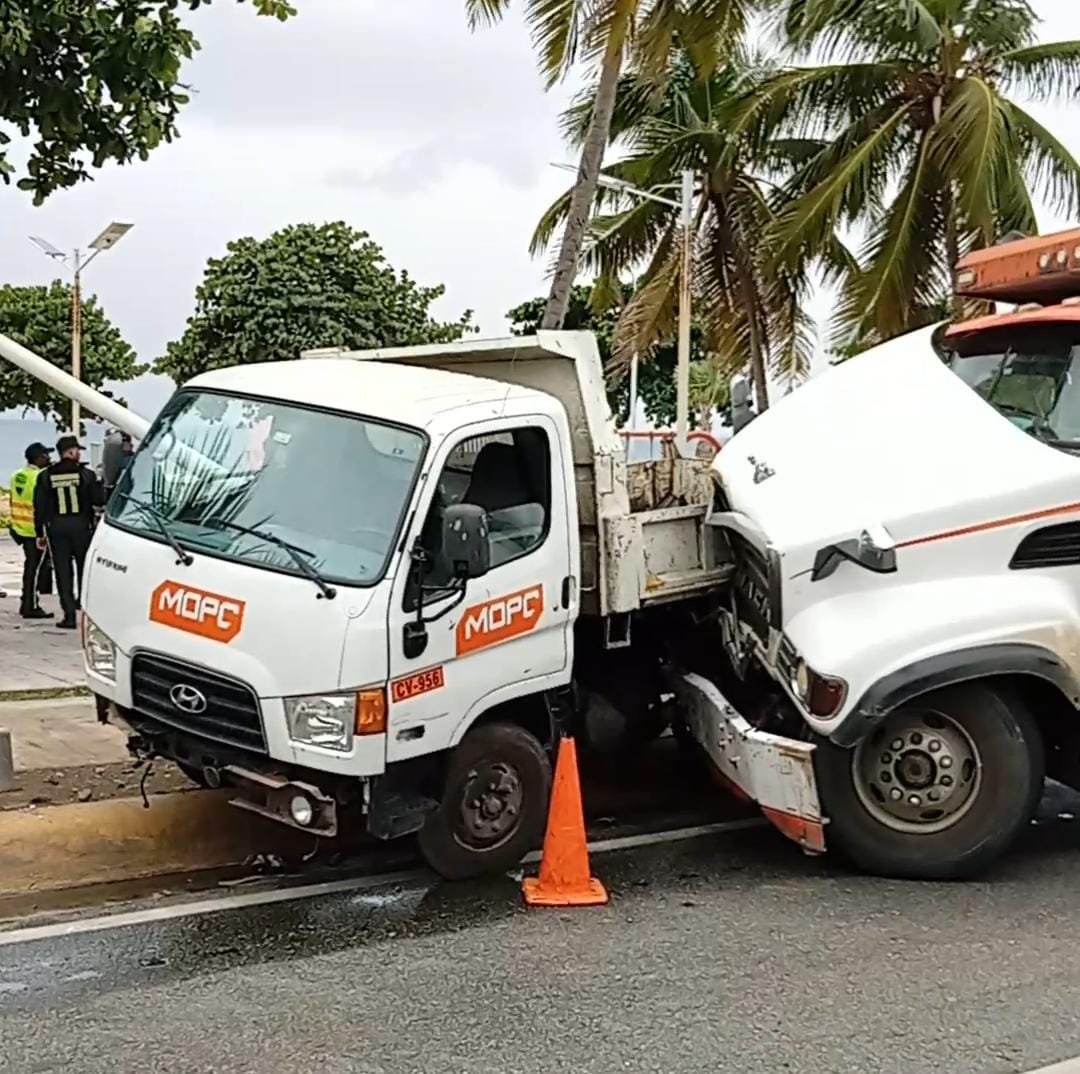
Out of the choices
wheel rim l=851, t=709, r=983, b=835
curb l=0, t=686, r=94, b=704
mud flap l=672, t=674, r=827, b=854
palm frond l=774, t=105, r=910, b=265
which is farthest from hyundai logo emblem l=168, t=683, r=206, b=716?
palm frond l=774, t=105, r=910, b=265

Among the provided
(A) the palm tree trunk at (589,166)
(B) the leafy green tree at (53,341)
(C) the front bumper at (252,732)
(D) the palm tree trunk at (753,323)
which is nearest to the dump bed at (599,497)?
(C) the front bumper at (252,732)

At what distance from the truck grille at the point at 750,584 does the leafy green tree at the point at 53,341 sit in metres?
39.8

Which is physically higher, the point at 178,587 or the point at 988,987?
the point at 178,587

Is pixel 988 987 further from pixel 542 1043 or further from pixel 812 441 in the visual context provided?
pixel 812 441

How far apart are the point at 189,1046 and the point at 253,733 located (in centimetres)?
142

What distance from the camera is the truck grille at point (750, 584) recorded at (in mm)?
6609

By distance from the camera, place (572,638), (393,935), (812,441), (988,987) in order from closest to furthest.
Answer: (988,987) < (393,935) < (572,638) < (812,441)

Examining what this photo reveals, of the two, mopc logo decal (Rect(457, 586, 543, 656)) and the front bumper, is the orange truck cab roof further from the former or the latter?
the front bumper

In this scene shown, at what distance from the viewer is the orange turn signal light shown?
221 inches

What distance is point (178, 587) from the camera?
19.5 ft

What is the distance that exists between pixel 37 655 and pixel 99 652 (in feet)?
18.5

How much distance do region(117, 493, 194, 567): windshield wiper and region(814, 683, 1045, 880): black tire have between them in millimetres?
2742

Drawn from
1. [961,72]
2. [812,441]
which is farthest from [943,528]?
[961,72]

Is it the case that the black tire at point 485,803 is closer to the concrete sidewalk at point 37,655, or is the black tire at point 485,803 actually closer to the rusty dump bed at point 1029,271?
the rusty dump bed at point 1029,271
